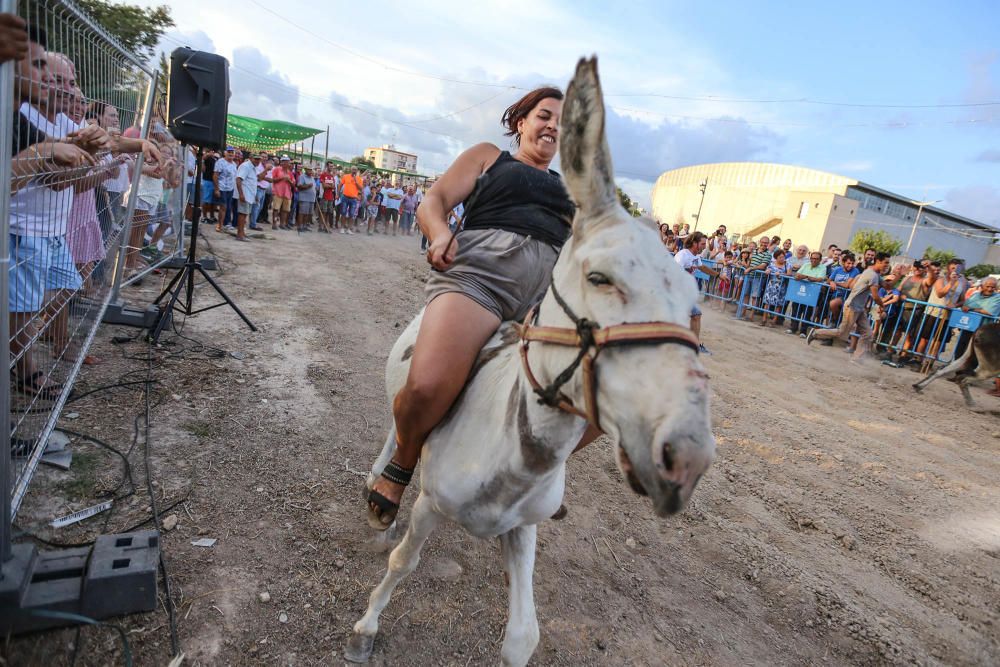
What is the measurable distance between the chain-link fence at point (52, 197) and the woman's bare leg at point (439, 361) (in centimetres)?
148

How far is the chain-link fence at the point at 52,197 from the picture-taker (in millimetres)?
2211

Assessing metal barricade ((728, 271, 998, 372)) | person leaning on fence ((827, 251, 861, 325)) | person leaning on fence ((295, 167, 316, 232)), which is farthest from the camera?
person leaning on fence ((295, 167, 316, 232))

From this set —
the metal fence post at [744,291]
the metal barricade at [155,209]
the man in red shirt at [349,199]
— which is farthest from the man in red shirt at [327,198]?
the metal fence post at [744,291]

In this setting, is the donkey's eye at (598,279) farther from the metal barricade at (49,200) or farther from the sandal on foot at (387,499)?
the metal barricade at (49,200)

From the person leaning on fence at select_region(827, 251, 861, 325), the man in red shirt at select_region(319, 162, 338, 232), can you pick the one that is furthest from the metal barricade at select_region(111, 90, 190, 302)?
the person leaning on fence at select_region(827, 251, 861, 325)

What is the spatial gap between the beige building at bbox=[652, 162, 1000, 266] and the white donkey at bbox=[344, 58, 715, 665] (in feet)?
168

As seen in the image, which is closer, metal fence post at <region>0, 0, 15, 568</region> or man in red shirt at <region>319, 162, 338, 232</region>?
metal fence post at <region>0, 0, 15, 568</region>

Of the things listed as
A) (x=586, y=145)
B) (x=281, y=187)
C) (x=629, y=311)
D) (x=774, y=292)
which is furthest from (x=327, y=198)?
(x=629, y=311)

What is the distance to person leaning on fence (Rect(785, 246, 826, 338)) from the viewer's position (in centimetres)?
1223

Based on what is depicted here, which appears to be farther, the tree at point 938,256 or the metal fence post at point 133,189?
the tree at point 938,256

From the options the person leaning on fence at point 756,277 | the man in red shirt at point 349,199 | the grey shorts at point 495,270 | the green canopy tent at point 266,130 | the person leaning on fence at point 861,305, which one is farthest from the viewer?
the green canopy tent at point 266,130

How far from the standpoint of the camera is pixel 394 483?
2322mm

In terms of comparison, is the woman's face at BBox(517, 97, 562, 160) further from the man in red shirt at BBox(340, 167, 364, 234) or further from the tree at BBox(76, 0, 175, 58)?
the man in red shirt at BBox(340, 167, 364, 234)

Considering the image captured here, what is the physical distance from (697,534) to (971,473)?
3.98 m
